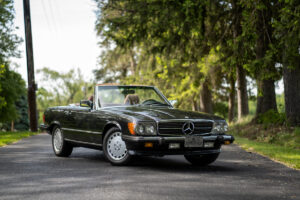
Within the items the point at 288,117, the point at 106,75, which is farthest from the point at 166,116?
the point at 106,75

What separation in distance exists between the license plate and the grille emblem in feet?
0.48

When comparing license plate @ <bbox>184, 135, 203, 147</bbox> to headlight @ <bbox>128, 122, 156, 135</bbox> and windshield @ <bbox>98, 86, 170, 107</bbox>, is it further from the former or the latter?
windshield @ <bbox>98, 86, 170, 107</bbox>

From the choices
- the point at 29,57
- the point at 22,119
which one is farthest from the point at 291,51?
the point at 22,119

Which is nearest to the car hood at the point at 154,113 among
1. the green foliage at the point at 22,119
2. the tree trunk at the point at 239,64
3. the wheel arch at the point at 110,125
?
the wheel arch at the point at 110,125

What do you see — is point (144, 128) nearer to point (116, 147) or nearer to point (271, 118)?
point (116, 147)

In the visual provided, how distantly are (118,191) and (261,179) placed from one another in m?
2.41

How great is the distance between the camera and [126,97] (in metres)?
9.30

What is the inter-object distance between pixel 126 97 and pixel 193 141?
223 centimetres

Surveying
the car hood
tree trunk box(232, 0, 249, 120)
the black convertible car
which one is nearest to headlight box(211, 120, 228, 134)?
the black convertible car

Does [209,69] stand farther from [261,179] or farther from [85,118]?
[261,179]

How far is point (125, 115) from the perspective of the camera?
25.7ft

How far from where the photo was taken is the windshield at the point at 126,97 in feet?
30.0

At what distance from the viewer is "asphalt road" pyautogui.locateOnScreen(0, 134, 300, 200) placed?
18.2 ft

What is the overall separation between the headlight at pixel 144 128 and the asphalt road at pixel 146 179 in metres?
0.66
